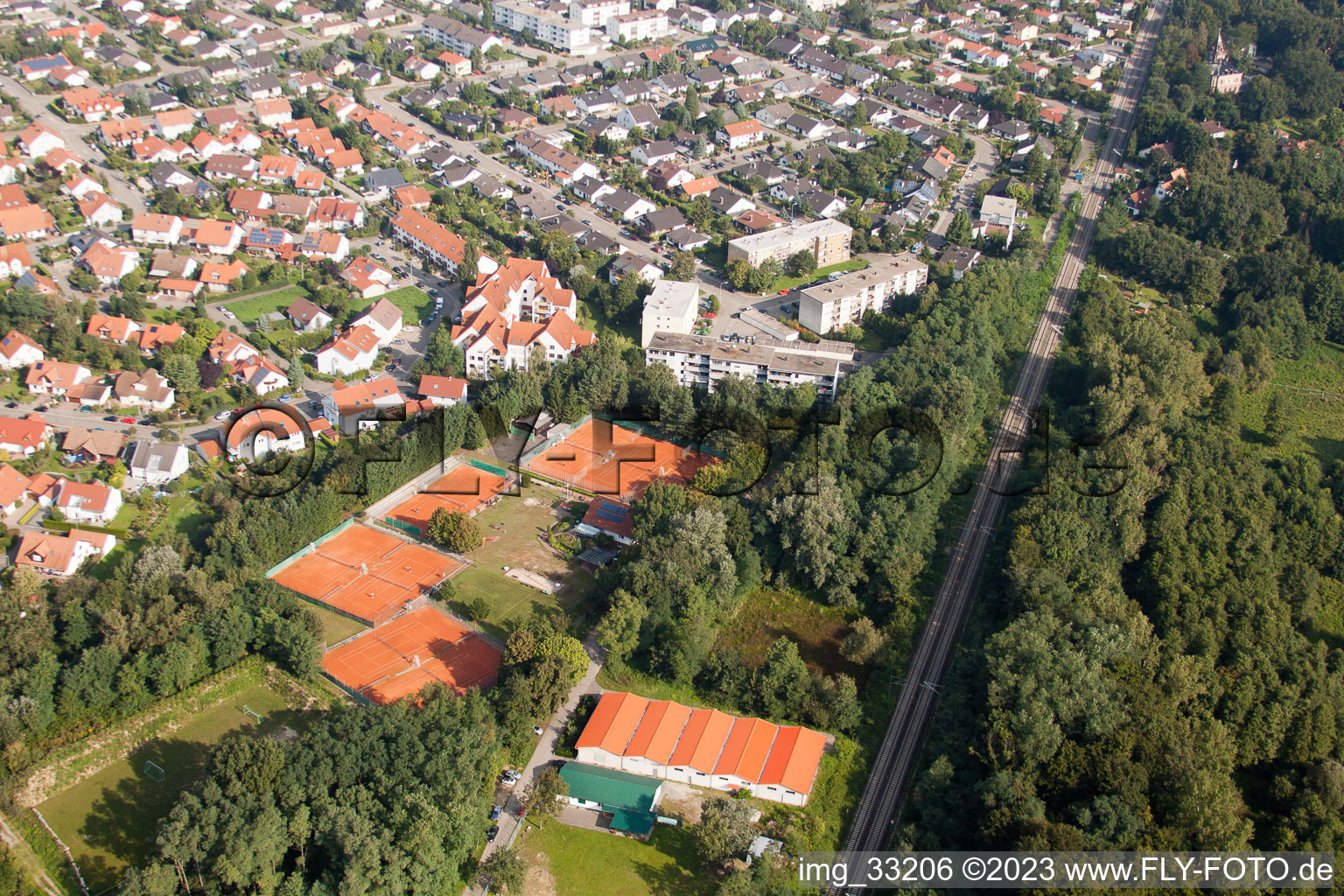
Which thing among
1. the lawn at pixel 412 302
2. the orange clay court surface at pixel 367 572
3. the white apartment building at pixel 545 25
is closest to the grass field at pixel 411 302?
the lawn at pixel 412 302

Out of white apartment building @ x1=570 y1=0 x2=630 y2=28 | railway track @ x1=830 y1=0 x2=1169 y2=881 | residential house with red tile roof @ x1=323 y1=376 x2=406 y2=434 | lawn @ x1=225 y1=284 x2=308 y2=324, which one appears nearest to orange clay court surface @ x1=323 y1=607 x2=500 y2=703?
residential house with red tile roof @ x1=323 y1=376 x2=406 y2=434

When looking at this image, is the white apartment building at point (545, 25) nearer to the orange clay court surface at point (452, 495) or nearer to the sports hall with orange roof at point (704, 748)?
the orange clay court surface at point (452, 495)

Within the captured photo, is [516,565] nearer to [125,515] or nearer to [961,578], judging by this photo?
[125,515]

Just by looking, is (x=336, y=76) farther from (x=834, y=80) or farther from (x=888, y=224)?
(x=888, y=224)

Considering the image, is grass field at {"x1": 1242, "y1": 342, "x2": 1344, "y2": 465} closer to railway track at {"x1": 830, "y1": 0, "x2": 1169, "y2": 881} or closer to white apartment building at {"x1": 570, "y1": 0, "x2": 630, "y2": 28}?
railway track at {"x1": 830, "y1": 0, "x2": 1169, "y2": 881}

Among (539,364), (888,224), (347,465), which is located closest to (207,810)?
(347,465)
